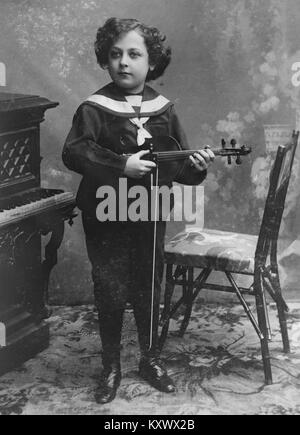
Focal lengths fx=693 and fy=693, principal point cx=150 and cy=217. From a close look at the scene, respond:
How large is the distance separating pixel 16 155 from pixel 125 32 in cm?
82

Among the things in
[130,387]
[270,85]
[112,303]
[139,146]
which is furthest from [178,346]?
[270,85]

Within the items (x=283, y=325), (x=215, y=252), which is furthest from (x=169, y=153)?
(x=283, y=325)

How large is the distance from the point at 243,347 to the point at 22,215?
1387 millimetres

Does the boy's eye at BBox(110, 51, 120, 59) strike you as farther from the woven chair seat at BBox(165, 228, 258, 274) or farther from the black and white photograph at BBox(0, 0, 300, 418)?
the woven chair seat at BBox(165, 228, 258, 274)

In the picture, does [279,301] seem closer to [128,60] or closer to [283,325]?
[283,325]

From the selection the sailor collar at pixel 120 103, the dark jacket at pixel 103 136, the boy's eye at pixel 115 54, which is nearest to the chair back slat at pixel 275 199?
the dark jacket at pixel 103 136

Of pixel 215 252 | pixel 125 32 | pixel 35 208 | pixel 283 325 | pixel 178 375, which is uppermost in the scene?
pixel 125 32

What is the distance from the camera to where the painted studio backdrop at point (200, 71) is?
3936mm

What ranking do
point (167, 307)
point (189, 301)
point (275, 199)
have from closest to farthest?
point (275, 199) → point (167, 307) → point (189, 301)

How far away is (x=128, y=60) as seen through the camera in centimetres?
282

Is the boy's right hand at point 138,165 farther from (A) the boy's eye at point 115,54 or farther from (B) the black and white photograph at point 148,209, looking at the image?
(A) the boy's eye at point 115,54

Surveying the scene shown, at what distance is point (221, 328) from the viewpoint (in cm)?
391
